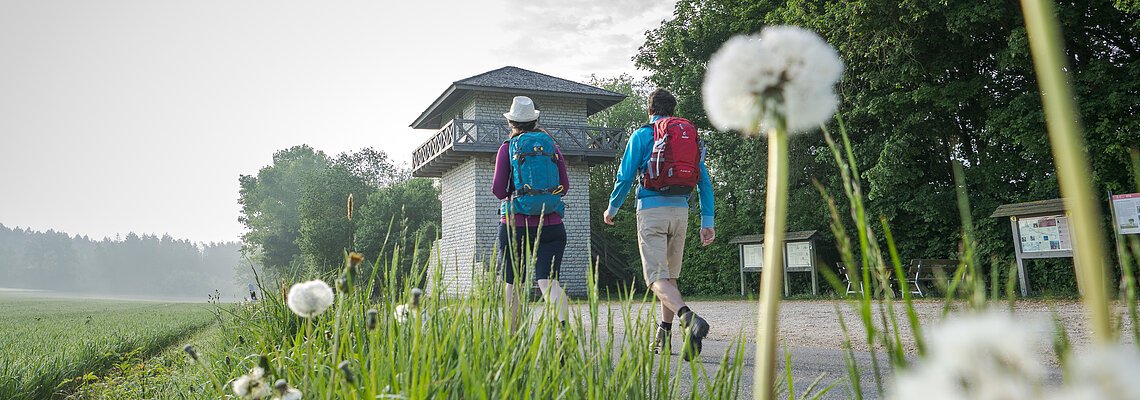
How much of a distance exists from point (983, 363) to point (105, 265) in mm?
144124

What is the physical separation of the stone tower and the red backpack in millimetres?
16752

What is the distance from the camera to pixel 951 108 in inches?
560

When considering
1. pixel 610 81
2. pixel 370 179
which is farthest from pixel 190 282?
pixel 610 81

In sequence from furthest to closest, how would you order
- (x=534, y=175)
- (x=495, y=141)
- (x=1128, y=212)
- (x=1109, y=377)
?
(x=495, y=141) → (x=1128, y=212) → (x=534, y=175) → (x=1109, y=377)

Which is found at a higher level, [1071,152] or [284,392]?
[1071,152]

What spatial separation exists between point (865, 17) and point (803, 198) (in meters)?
5.27

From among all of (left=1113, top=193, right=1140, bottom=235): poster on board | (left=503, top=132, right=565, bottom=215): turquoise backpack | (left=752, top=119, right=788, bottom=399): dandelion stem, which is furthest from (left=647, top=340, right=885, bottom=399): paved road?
(left=1113, top=193, right=1140, bottom=235): poster on board

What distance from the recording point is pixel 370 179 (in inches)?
2095

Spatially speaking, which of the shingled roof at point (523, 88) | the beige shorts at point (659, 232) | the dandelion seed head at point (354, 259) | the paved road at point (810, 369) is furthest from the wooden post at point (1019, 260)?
the dandelion seed head at point (354, 259)

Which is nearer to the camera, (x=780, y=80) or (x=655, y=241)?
(x=780, y=80)

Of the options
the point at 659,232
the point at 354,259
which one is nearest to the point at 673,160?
the point at 659,232

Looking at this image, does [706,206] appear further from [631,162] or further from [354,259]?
[354,259]

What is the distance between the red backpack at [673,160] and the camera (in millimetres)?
4258

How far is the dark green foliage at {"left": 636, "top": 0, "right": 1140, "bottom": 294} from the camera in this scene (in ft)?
41.2
